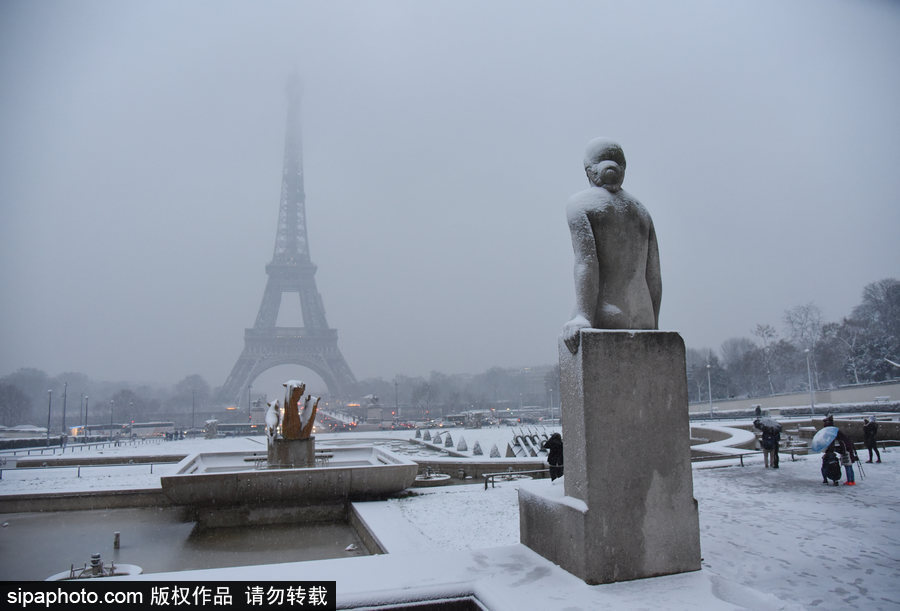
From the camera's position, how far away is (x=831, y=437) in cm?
925

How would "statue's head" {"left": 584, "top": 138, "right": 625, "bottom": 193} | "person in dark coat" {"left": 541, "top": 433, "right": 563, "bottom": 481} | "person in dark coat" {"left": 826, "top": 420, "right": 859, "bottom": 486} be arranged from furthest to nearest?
"person in dark coat" {"left": 541, "top": 433, "right": 563, "bottom": 481}, "person in dark coat" {"left": 826, "top": 420, "right": 859, "bottom": 486}, "statue's head" {"left": 584, "top": 138, "right": 625, "bottom": 193}

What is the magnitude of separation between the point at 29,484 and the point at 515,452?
15.1 m

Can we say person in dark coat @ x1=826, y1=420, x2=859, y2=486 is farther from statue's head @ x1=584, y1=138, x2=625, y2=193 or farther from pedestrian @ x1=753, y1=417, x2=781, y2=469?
statue's head @ x1=584, y1=138, x2=625, y2=193

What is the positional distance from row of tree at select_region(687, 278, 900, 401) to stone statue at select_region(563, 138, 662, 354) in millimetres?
42653

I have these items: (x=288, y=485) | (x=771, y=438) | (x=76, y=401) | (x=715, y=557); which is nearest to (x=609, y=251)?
(x=715, y=557)

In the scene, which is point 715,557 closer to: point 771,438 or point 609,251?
point 609,251

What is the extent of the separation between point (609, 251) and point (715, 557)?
11.3 feet

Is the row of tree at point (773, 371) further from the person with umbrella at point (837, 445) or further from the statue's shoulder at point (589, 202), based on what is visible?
the statue's shoulder at point (589, 202)

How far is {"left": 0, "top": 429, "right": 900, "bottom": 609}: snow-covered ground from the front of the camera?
344 centimetres

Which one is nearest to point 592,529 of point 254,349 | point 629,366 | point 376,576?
point 629,366

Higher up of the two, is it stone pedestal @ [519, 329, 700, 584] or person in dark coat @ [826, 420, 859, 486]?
stone pedestal @ [519, 329, 700, 584]

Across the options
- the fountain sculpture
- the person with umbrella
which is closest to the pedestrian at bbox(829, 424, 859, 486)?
the person with umbrella

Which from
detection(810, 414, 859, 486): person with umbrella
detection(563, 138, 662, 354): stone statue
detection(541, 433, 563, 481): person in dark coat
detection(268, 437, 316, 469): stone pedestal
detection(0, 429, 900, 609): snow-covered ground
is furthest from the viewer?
detection(268, 437, 316, 469): stone pedestal

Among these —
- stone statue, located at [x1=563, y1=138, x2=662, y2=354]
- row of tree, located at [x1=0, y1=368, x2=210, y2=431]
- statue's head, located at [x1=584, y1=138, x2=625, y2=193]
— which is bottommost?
row of tree, located at [x1=0, y1=368, x2=210, y2=431]
